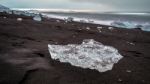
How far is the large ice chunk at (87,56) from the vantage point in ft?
17.6

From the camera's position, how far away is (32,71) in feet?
14.9

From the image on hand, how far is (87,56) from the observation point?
19.1 ft

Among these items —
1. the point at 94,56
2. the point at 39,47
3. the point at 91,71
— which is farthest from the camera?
the point at 39,47

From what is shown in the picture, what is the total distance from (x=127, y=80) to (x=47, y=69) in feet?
5.70

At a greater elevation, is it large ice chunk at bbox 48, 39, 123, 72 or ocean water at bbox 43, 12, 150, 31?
large ice chunk at bbox 48, 39, 123, 72

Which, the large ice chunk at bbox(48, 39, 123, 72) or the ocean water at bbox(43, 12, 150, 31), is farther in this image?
the ocean water at bbox(43, 12, 150, 31)

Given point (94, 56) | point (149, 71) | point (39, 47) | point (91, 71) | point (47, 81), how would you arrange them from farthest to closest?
1. point (39, 47)
2. point (94, 56)
3. point (149, 71)
4. point (91, 71)
5. point (47, 81)

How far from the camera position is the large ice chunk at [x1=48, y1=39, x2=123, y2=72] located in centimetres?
537

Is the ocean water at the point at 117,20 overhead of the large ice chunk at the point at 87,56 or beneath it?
beneath

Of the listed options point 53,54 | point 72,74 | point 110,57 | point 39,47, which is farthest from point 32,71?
point 110,57

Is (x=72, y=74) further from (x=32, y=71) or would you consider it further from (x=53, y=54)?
(x=53, y=54)

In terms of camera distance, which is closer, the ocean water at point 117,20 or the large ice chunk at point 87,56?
the large ice chunk at point 87,56

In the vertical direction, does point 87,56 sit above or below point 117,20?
above

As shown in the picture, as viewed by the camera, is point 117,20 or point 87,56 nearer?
point 87,56
